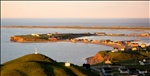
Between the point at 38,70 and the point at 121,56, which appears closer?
the point at 38,70

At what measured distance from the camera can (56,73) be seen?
38.5 m

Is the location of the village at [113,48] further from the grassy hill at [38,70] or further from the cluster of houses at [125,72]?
the grassy hill at [38,70]

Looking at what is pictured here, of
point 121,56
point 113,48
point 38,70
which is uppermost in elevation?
point 38,70

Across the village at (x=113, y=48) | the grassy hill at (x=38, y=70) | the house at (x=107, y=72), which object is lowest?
the village at (x=113, y=48)

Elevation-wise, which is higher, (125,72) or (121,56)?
(125,72)

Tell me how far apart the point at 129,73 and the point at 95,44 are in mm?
76569

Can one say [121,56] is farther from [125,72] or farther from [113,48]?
[113,48]

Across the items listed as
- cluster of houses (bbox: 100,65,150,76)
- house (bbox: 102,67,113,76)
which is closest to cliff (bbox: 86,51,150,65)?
cluster of houses (bbox: 100,65,150,76)

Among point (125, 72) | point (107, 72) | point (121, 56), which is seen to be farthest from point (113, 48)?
point (107, 72)

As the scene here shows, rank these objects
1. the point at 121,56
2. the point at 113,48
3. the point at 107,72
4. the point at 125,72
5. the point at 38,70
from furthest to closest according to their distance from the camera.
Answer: the point at 113,48 < the point at 121,56 < the point at 125,72 < the point at 107,72 < the point at 38,70

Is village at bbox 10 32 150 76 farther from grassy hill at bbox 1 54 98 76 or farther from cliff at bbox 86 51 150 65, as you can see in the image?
grassy hill at bbox 1 54 98 76

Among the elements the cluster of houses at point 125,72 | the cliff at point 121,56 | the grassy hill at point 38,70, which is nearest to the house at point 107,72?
the cluster of houses at point 125,72

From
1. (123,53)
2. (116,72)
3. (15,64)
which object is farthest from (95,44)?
(15,64)

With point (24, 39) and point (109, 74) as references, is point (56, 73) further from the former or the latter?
point (24, 39)
